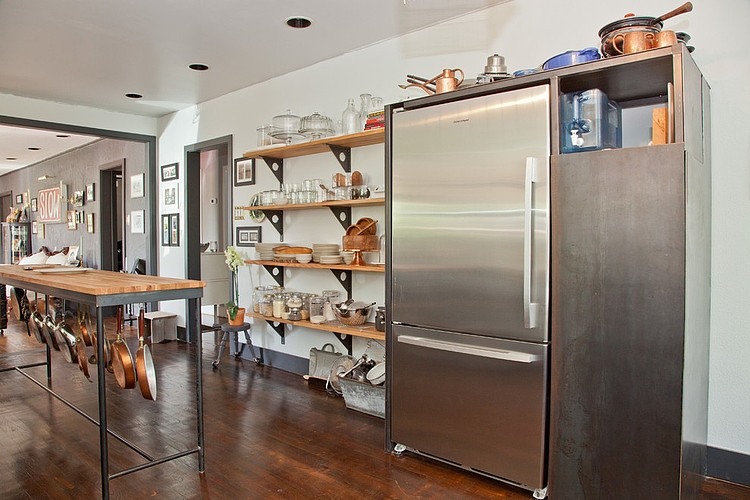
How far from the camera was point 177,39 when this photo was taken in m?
3.75

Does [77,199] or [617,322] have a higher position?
[77,199]

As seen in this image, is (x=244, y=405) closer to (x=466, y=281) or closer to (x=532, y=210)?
(x=466, y=281)

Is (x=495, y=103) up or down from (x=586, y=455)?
up

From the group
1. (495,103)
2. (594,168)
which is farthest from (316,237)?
(594,168)

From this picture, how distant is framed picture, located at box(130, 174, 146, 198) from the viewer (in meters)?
6.69

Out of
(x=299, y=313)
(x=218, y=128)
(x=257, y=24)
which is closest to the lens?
(x=257, y=24)

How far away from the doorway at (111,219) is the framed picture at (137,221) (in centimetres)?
105

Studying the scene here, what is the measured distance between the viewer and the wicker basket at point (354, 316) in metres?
3.66

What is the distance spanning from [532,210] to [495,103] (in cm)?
54

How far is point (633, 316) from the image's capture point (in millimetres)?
2086

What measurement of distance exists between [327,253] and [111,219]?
18.3 feet

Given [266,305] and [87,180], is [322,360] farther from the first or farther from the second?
[87,180]

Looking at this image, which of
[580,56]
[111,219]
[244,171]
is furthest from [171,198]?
[580,56]

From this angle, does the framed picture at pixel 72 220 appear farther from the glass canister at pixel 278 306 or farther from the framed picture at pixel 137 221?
the glass canister at pixel 278 306
